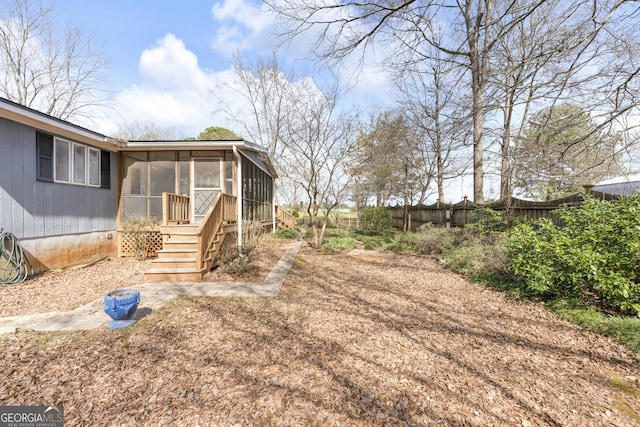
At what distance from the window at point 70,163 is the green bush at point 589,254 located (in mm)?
10025

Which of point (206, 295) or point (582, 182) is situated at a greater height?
point (582, 182)

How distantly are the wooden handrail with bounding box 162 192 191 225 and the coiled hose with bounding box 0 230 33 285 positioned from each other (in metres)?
2.62

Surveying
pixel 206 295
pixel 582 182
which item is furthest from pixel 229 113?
pixel 582 182

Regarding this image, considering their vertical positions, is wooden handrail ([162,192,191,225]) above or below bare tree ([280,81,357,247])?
below

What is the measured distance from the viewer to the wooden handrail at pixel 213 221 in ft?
18.4

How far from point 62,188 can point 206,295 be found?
5.08m

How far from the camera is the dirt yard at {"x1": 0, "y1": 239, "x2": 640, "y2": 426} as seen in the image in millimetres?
2078

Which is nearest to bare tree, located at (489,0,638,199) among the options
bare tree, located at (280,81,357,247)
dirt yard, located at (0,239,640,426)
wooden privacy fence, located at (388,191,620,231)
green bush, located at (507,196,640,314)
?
wooden privacy fence, located at (388,191,620,231)

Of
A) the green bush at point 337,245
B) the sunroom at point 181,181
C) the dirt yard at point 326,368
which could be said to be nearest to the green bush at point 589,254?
the dirt yard at point 326,368

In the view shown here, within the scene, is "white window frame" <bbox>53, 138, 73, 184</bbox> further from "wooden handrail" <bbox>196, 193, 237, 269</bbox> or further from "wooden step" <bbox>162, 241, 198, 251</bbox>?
"wooden handrail" <bbox>196, 193, 237, 269</bbox>

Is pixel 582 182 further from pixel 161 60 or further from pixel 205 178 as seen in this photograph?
pixel 161 60

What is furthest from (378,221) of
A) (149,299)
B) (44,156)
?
(44,156)

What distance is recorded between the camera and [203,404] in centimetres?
213

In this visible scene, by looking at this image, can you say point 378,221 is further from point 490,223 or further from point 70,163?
point 70,163
